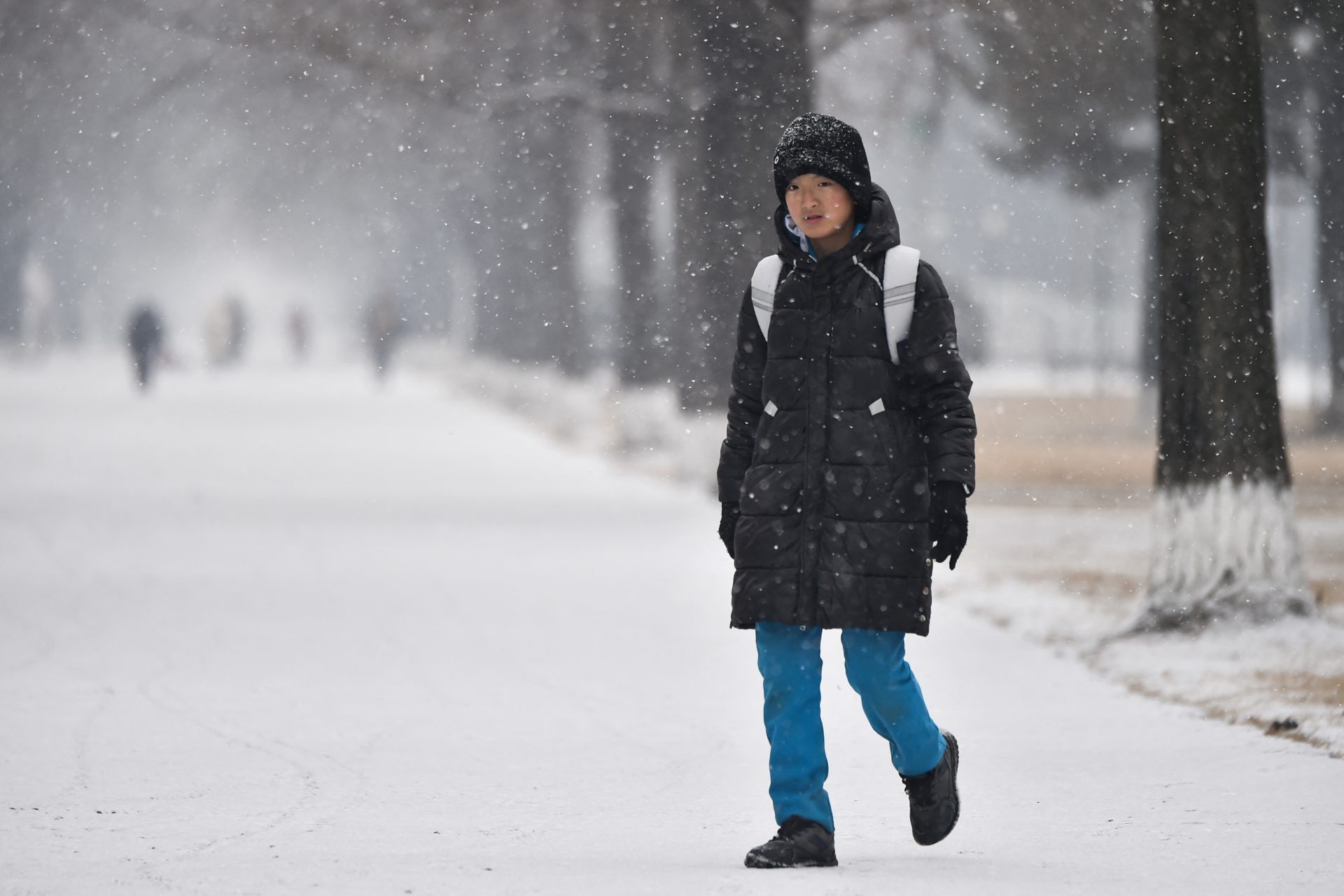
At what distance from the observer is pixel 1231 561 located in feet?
28.6

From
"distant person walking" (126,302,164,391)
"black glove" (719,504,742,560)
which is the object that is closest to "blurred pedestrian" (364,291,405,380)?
"distant person walking" (126,302,164,391)

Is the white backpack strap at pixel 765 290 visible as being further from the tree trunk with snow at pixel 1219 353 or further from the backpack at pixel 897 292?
the tree trunk with snow at pixel 1219 353

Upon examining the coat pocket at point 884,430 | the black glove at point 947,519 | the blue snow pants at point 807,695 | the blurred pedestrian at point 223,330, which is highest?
the blurred pedestrian at point 223,330

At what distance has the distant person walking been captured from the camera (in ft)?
116

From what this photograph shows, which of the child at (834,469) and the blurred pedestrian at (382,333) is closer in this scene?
the child at (834,469)

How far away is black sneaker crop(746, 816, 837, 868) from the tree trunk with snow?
14.4ft

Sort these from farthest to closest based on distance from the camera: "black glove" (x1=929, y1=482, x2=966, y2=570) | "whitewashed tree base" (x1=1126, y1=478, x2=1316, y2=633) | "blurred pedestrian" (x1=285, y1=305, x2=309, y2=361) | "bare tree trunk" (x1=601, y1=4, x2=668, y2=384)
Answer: "blurred pedestrian" (x1=285, y1=305, x2=309, y2=361)
"bare tree trunk" (x1=601, y1=4, x2=668, y2=384)
"whitewashed tree base" (x1=1126, y1=478, x2=1316, y2=633)
"black glove" (x1=929, y1=482, x2=966, y2=570)

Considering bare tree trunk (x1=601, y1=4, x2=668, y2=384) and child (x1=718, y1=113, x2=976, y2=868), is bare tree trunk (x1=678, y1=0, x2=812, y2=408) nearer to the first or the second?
bare tree trunk (x1=601, y1=4, x2=668, y2=384)

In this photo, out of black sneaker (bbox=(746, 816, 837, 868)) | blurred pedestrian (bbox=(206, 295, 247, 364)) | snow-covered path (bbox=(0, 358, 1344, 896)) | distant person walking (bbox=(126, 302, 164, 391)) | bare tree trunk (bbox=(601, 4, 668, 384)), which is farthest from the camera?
blurred pedestrian (bbox=(206, 295, 247, 364))

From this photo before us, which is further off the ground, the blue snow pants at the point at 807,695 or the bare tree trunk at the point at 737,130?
the bare tree trunk at the point at 737,130

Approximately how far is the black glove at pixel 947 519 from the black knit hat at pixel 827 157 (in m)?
0.66

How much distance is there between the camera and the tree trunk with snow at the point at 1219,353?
28.4 ft

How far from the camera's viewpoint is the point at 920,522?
4547 millimetres

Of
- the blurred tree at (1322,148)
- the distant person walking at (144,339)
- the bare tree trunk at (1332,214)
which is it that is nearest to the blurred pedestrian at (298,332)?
the distant person walking at (144,339)
